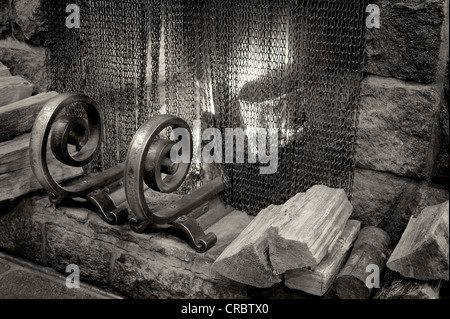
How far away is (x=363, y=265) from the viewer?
212 centimetres

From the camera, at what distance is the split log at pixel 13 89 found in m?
2.82

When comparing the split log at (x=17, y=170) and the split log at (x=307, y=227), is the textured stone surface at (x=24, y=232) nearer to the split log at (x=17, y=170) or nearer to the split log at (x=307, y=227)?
the split log at (x=17, y=170)

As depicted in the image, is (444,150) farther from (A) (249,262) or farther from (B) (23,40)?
(B) (23,40)

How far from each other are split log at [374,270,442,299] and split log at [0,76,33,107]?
1881 mm

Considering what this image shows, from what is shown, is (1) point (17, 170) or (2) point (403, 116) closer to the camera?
(2) point (403, 116)

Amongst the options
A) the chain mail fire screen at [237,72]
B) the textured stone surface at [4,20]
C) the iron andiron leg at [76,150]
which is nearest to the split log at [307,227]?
the chain mail fire screen at [237,72]

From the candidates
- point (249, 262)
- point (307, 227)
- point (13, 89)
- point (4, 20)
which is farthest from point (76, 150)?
point (307, 227)

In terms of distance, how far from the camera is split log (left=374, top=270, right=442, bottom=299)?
1.94 metres

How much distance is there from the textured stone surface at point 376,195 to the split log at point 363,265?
69mm

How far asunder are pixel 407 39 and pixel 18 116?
1.70 metres

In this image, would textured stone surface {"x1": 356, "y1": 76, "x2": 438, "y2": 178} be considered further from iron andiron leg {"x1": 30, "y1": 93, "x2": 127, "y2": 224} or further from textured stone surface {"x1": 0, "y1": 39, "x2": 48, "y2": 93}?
textured stone surface {"x1": 0, "y1": 39, "x2": 48, "y2": 93}

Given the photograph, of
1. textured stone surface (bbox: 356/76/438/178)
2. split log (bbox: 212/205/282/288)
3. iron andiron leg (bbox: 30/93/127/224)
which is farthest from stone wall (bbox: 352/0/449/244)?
iron andiron leg (bbox: 30/93/127/224)

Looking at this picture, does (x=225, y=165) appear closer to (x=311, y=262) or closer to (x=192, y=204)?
(x=192, y=204)
